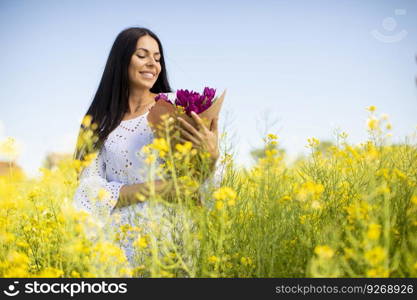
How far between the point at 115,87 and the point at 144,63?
286 millimetres

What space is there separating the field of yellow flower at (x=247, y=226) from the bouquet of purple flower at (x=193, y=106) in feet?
0.52

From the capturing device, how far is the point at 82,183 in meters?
2.29

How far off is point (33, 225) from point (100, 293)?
3.18 ft

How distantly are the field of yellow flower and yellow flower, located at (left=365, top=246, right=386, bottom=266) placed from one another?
0.33ft

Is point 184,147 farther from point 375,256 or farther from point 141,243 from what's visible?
point 375,256

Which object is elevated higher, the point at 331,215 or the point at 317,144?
the point at 317,144

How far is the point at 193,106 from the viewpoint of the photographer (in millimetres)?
1721

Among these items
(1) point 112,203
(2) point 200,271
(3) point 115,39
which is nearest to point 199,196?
(2) point 200,271

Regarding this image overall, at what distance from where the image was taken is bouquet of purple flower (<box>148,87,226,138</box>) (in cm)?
173

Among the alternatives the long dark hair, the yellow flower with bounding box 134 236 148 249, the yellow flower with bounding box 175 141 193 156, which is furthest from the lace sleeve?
the yellow flower with bounding box 175 141 193 156

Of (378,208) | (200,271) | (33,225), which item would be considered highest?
(33,225)

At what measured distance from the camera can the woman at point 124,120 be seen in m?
2.19

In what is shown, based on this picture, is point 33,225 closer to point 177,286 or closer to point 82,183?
point 82,183

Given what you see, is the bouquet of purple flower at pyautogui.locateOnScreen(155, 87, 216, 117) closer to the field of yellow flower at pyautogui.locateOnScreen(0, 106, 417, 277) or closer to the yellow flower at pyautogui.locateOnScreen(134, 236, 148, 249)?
the field of yellow flower at pyautogui.locateOnScreen(0, 106, 417, 277)
